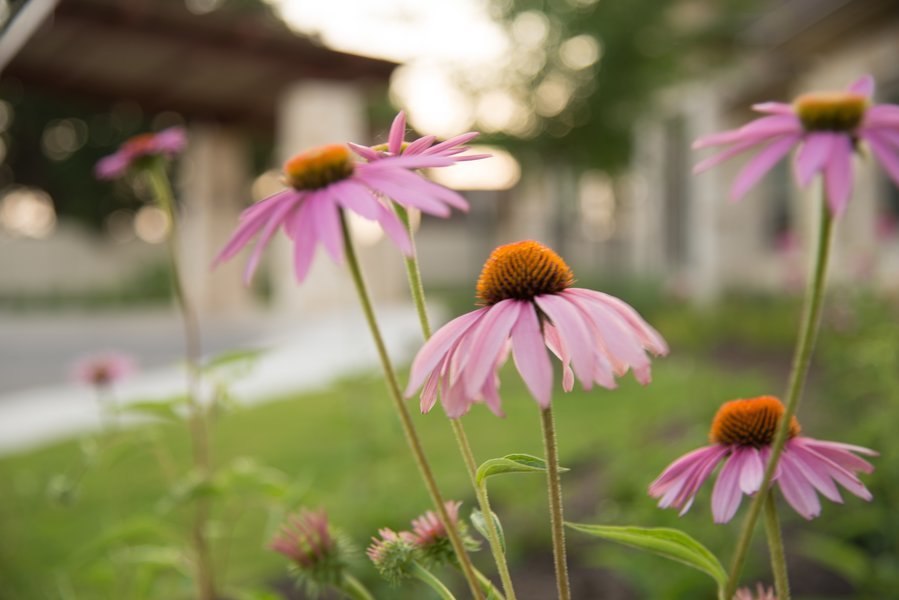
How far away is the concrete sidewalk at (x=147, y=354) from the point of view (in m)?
5.26

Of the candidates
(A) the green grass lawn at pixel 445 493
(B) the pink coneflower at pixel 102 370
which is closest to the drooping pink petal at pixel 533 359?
(A) the green grass lawn at pixel 445 493

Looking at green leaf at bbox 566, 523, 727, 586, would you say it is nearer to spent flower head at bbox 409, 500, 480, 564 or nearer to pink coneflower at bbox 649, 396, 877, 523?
pink coneflower at bbox 649, 396, 877, 523

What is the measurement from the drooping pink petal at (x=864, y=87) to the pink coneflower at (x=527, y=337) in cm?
19

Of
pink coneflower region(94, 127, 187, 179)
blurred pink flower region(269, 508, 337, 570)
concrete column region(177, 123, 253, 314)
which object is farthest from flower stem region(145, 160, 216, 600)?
concrete column region(177, 123, 253, 314)

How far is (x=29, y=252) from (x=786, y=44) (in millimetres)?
15223

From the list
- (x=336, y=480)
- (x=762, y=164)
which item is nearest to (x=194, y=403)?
(x=762, y=164)

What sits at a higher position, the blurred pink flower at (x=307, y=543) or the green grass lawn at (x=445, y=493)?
the blurred pink flower at (x=307, y=543)

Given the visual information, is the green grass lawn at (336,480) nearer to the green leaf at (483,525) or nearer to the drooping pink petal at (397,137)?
the green leaf at (483,525)

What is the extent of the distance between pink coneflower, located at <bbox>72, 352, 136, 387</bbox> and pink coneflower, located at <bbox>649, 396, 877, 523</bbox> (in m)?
1.56

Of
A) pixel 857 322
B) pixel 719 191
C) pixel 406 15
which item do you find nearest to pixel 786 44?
pixel 719 191

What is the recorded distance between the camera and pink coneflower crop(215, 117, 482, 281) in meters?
0.47

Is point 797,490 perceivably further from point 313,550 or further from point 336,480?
point 336,480

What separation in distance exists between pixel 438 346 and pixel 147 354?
873 cm

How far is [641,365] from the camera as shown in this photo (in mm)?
485
